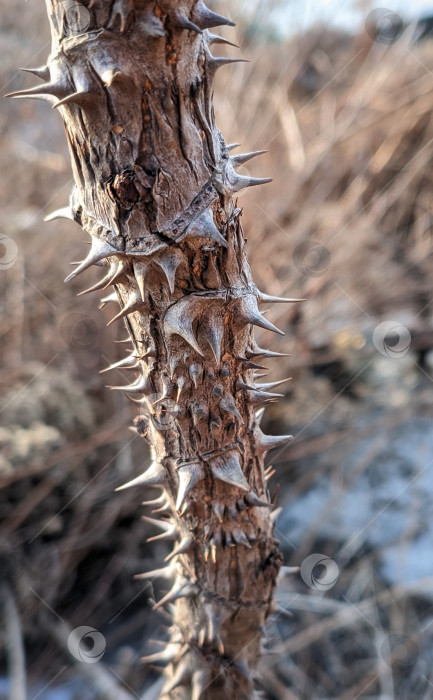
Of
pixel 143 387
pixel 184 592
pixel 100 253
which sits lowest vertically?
pixel 184 592

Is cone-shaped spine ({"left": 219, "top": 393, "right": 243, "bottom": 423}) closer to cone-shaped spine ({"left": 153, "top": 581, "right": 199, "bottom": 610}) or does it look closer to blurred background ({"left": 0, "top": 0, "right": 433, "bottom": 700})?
cone-shaped spine ({"left": 153, "top": 581, "right": 199, "bottom": 610})

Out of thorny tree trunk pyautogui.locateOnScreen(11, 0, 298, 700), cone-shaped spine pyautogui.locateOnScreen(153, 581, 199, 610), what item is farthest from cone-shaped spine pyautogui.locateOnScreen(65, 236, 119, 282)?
cone-shaped spine pyautogui.locateOnScreen(153, 581, 199, 610)

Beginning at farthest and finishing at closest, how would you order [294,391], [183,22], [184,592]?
[294,391], [184,592], [183,22]

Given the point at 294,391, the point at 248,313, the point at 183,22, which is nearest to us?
the point at 183,22

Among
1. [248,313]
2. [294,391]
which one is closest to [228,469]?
[248,313]

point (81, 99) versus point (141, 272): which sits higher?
point (81, 99)

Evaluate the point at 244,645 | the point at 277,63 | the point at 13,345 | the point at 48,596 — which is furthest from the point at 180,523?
the point at 277,63

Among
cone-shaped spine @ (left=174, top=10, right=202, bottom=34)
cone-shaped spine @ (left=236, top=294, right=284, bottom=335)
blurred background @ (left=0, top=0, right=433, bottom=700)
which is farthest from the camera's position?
blurred background @ (left=0, top=0, right=433, bottom=700)

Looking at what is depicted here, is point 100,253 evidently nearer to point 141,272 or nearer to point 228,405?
point 141,272
